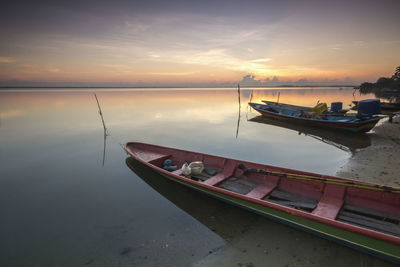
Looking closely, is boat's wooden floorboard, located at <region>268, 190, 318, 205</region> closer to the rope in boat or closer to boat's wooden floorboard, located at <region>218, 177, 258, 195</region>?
Result: the rope in boat

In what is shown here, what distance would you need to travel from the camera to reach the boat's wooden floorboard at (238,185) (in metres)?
6.86

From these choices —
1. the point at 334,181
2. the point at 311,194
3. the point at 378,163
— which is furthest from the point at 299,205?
the point at 378,163

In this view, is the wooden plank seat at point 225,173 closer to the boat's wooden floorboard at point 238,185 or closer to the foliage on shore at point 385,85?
the boat's wooden floorboard at point 238,185

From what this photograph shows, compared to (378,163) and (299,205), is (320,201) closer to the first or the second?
(299,205)

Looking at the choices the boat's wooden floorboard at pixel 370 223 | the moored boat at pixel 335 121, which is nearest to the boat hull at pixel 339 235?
the boat's wooden floorboard at pixel 370 223

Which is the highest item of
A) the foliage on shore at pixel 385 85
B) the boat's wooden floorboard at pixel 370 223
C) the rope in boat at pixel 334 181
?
the foliage on shore at pixel 385 85

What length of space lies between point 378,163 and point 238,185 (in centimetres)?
843

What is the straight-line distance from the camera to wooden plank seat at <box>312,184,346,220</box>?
512cm

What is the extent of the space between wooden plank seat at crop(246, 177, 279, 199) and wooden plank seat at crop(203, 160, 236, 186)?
51.0 inches

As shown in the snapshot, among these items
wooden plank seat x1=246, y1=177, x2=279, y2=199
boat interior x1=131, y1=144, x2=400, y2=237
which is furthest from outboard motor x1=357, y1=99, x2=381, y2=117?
wooden plank seat x1=246, y1=177, x2=279, y2=199

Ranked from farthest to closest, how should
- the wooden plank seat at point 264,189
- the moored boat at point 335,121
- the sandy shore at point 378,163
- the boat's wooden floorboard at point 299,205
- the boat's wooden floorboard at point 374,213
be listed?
the moored boat at point 335,121, the sandy shore at point 378,163, the wooden plank seat at point 264,189, the boat's wooden floorboard at point 299,205, the boat's wooden floorboard at point 374,213

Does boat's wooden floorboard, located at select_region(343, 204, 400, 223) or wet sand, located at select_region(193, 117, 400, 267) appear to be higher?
boat's wooden floorboard, located at select_region(343, 204, 400, 223)

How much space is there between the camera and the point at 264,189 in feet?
21.6

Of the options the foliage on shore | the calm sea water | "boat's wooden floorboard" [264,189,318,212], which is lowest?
the calm sea water
